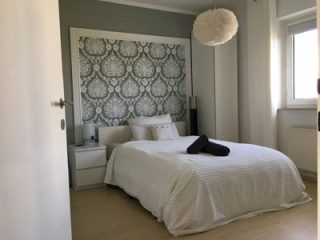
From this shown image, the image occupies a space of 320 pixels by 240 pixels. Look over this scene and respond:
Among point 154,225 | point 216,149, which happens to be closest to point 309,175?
point 216,149

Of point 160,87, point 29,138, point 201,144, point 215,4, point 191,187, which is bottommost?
point 191,187

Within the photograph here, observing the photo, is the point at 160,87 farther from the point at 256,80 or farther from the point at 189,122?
the point at 256,80

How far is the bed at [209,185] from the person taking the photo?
227 cm

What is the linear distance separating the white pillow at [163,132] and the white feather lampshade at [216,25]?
149 centimetres

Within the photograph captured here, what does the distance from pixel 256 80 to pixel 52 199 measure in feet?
11.8

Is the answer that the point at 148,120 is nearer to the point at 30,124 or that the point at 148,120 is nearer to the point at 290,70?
the point at 290,70

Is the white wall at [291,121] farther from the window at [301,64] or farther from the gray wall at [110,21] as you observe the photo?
the gray wall at [110,21]

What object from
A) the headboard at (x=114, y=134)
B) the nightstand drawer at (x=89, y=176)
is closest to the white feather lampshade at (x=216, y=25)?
the headboard at (x=114, y=134)

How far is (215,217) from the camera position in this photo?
2.32m

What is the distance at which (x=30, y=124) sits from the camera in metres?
1.07

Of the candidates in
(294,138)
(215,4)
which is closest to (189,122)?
(294,138)

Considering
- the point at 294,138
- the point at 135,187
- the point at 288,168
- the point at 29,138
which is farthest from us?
the point at 294,138

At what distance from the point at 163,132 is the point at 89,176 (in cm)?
116

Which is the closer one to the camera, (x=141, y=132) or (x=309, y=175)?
(x=309, y=175)
